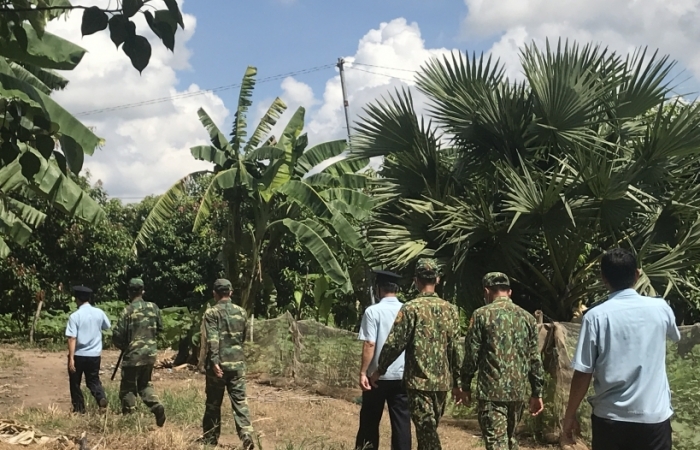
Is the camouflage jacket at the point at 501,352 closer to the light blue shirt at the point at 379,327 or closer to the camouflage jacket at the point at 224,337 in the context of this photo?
the light blue shirt at the point at 379,327

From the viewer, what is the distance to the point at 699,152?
9422mm

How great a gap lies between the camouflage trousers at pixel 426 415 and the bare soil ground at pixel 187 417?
142cm

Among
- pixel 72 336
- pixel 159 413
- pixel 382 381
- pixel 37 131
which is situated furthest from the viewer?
pixel 72 336

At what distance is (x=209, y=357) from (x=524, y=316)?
3.14m

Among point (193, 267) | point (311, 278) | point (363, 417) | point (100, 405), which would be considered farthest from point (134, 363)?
point (193, 267)

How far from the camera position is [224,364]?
24.6ft

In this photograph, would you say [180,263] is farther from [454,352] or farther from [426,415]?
[426,415]

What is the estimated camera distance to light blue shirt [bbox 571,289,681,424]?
397cm

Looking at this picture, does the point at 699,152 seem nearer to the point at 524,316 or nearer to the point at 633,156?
the point at 633,156

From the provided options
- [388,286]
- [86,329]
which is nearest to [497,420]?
[388,286]

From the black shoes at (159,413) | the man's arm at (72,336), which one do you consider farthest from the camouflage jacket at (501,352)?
the man's arm at (72,336)

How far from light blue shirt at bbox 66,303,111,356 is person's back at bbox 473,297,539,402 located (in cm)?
522

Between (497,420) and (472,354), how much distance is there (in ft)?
1.71

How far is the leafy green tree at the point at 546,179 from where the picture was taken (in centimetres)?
923
